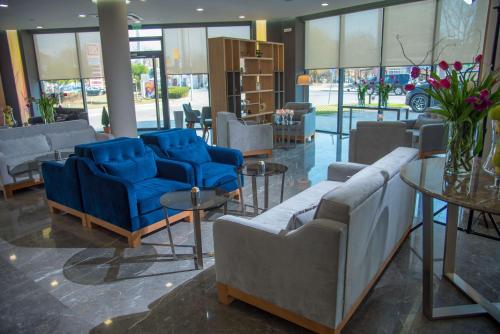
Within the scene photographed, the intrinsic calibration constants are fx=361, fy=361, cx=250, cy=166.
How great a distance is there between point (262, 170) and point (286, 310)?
1.90 m

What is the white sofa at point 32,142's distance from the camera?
5078mm

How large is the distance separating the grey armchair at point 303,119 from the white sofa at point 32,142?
13.2 ft

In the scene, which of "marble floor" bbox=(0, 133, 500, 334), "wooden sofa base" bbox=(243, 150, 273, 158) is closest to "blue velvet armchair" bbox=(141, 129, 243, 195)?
"marble floor" bbox=(0, 133, 500, 334)

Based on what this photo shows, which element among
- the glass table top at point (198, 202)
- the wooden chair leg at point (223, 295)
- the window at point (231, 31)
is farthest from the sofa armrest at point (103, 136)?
the window at point (231, 31)

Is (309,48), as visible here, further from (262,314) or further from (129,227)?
(262,314)

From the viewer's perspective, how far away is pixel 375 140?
16.7 feet

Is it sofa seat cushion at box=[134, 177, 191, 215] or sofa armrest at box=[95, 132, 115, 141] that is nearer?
sofa seat cushion at box=[134, 177, 191, 215]

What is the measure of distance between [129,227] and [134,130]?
3.26 m

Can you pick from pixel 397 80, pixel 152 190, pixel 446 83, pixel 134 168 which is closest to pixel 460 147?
pixel 446 83

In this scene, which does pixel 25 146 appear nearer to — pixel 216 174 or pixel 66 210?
pixel 66 210

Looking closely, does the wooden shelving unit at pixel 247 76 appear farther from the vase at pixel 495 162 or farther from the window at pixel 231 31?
the vase at pixel 495 162

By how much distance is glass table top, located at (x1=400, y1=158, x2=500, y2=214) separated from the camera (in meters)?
1.76

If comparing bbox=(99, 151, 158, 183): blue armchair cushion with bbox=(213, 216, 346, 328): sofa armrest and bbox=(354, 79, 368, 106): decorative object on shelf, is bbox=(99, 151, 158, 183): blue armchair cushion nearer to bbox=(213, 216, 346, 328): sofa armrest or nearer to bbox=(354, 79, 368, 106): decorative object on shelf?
bbox=(213, 216, 346, 328): sofa armrest

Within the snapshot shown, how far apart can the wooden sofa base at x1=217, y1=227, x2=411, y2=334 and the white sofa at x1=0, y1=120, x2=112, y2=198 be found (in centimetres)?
410
